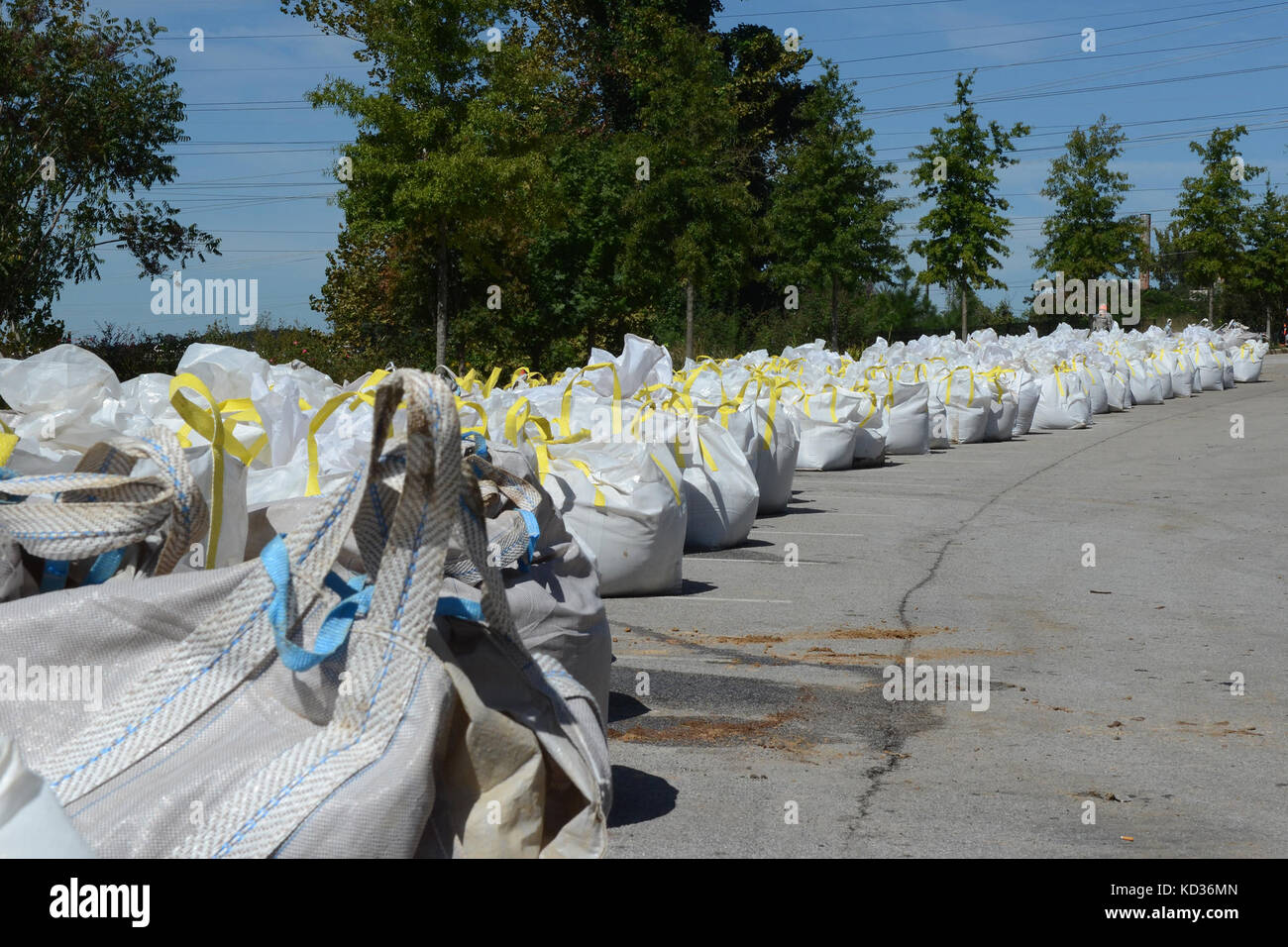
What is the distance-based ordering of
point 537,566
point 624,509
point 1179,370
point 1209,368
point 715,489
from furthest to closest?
1. point 1209,368
2. point 1179,370
3. point 715,489
4. point 624,509
5. point 537,566

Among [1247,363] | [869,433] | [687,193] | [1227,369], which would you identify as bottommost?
[869,433]

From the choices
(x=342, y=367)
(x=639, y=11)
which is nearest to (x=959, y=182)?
(x=639, y=11)

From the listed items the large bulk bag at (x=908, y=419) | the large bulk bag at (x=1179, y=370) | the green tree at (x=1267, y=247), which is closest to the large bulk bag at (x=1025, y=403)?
the large bulk bag at (x=908, y=419)

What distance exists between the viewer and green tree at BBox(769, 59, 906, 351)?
32.9m

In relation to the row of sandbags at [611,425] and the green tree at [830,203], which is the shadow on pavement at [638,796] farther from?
the green tree at [830,203]

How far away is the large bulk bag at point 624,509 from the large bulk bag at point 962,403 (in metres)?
11.4

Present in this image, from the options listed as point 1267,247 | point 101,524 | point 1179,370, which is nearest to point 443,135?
point 1179,370

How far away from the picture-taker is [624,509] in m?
6.36

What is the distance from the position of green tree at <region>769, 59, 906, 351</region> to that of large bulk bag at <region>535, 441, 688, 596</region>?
26.4 meters

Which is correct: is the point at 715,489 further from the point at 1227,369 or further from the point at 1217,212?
the point at 1217,212

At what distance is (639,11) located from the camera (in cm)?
3581

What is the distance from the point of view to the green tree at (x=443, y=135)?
22.6 m

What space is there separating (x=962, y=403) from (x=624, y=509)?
12.0 meters

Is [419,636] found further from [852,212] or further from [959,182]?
[959,182]
